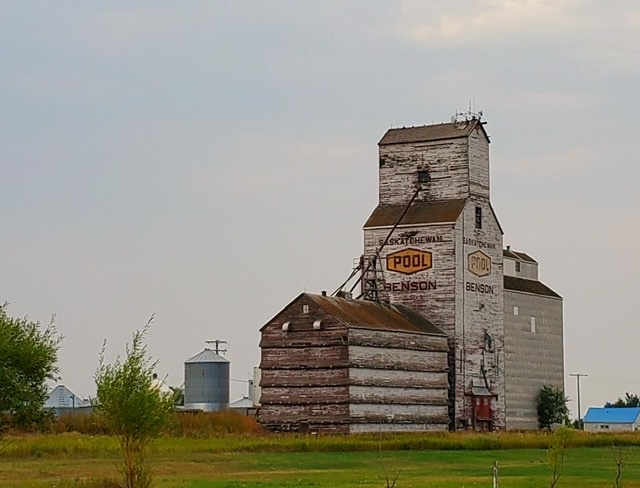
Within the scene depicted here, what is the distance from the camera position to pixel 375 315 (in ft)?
252

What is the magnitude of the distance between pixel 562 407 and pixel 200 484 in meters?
58.8

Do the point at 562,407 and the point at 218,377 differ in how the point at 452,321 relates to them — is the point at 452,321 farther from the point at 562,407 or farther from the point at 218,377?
the point at 218,377

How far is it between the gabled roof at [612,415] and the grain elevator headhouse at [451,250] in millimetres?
44833

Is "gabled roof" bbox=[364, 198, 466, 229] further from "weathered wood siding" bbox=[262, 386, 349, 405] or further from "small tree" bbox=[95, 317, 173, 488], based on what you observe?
"small tree" bbox=[95, 317, 173, 488]

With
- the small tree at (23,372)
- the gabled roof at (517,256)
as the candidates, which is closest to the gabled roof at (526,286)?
the gabled roof at (517,256)

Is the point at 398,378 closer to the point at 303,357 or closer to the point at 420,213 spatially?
the point at 303,357

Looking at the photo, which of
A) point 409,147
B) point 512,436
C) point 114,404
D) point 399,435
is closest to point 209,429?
point 399,435

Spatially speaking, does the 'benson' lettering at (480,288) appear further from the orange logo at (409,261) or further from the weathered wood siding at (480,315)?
the orange logo at (409,261)

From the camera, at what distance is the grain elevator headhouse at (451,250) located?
81.7 meters

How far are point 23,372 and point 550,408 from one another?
58902 millimetres

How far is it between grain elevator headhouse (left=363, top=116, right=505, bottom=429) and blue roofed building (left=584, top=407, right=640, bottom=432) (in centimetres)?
4310

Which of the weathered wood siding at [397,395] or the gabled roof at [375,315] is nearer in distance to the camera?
the weathered wood siding at [397,395]

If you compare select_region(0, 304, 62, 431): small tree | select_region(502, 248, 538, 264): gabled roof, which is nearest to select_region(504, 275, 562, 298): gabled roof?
select_region(502, 248, 538, 264): gabled roof

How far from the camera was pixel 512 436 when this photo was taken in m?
74.4
